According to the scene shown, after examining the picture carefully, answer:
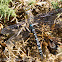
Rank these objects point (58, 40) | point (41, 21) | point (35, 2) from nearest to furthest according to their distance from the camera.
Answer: point (58, 40) → point (41, 21) → point (35, 2)

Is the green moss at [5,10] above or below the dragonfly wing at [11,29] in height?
above

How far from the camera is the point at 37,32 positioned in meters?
1.08

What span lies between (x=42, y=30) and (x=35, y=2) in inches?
16.6

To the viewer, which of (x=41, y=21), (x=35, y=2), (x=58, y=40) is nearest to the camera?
(x=58, y=40)

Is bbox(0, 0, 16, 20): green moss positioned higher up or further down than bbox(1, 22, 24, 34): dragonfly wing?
higher up

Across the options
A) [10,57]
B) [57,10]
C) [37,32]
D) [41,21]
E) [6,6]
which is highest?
Result: [6,6]

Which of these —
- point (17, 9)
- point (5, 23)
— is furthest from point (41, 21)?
point (5, 23)

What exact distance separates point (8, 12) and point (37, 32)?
0.46m

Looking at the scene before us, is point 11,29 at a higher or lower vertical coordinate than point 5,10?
lower

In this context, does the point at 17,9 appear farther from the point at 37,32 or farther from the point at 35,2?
the point at 37,32

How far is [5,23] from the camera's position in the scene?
1.21m

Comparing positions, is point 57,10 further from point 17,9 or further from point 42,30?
point 17,9

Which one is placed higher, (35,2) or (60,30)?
(35,2)

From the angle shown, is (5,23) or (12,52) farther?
(5,23)
